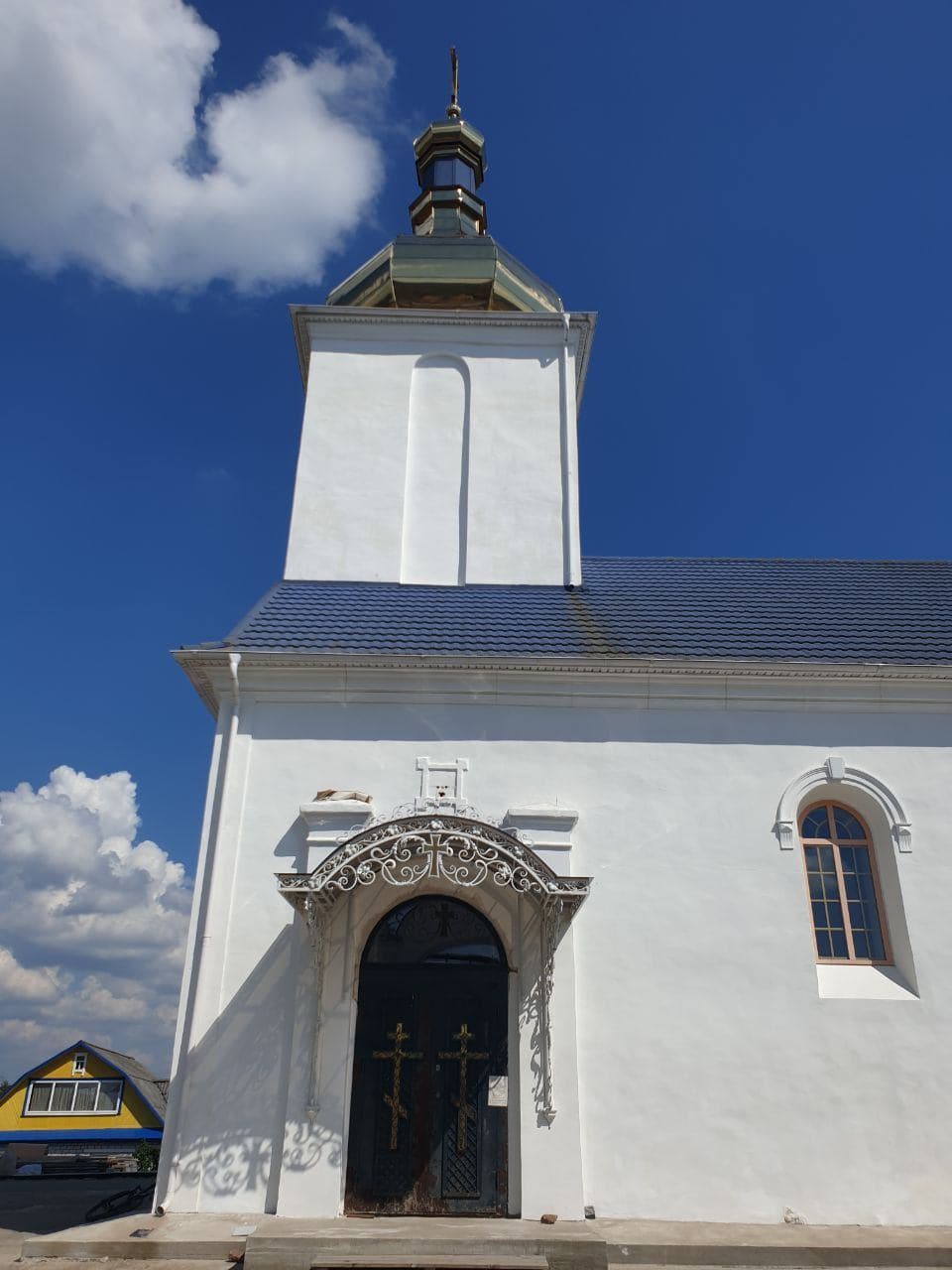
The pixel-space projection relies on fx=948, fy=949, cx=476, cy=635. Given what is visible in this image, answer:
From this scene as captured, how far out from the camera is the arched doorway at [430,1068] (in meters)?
8.69

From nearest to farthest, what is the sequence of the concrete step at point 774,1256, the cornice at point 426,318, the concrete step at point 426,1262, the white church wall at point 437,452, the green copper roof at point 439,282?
the concrete step at point 426,1262 < the concrete step at point 774,1256 < the white church wall at point 437,452 < the cornice at point 426,318 < the green copper roof at point 439,282

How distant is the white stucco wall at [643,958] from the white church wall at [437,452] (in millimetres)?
3046

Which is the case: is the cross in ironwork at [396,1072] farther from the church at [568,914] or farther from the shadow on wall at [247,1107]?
the shadow on wall at [247,1107]

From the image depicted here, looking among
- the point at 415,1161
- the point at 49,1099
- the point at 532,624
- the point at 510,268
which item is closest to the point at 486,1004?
the point at 415,1161

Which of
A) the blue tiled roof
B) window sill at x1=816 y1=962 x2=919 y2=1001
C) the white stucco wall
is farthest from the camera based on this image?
the blue tiled roof

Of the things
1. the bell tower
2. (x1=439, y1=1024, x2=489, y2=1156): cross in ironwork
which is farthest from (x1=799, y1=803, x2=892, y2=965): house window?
the bell tower

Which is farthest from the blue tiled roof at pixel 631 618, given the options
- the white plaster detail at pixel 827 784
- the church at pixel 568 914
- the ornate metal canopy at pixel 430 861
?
the ornate metal canopy at pixel 430 861

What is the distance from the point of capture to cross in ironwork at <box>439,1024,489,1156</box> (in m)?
8.88

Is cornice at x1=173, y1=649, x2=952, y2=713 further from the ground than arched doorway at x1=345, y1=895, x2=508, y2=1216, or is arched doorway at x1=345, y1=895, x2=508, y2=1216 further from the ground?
cornice at x1=173, y1=649, x2=952, y2=713

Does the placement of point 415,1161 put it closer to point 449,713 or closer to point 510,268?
point 449,713

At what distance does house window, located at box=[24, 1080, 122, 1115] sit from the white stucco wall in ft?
60.1

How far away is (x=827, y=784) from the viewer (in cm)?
1027

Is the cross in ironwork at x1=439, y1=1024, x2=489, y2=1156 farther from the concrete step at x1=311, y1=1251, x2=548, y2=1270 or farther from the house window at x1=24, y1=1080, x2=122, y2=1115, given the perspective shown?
the house window at x1=24, y1=1080, x2=122, y2=1115

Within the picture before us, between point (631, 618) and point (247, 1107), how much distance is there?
6.83 meters
